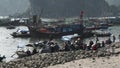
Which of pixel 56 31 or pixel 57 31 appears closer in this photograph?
pixel 57 31

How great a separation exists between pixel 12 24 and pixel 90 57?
111472 millimetres

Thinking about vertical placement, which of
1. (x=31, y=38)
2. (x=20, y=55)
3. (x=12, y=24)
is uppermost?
(x=20, y=55)

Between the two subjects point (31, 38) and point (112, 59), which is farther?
point (31, 38)

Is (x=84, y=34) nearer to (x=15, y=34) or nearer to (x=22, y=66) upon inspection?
(x=15, y=34)

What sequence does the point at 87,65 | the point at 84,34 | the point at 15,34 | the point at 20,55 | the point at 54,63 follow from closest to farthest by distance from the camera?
the point at 87,65 < the point at 54,63 < the point at 20,55 < the point at 84,34 < the point at 15,34

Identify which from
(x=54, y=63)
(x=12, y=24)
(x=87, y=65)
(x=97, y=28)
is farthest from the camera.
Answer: (x=12, y=24)

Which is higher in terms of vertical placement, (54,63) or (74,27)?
(54,63)

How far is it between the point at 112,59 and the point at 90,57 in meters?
2.86

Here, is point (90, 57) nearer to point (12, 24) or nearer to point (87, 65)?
Result: point (87, 65)

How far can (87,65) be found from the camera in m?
27.6

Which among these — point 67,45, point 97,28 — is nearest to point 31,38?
point 97,28

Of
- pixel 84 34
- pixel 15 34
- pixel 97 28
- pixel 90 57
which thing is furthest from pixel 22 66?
pixel 97 28

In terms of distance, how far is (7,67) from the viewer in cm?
3139

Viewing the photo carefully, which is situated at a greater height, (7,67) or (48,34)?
(7,67)
